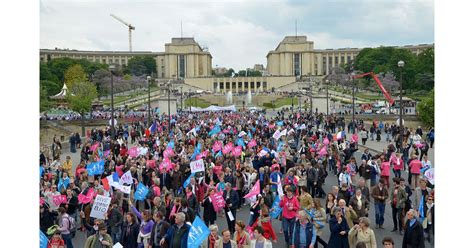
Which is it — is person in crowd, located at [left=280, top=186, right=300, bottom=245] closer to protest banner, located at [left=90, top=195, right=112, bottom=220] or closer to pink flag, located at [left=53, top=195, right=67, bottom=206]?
protest banner, located at [left=90, top=195, right=112, bottom=220]

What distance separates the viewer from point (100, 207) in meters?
10.4

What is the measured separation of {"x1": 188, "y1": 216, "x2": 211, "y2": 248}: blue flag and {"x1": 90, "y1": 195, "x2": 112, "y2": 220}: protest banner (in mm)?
2354

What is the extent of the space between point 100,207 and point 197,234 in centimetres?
258

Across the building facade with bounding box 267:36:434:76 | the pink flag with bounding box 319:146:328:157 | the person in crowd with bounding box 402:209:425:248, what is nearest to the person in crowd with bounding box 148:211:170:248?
the person in crowd with bounding box 402:209:425:248

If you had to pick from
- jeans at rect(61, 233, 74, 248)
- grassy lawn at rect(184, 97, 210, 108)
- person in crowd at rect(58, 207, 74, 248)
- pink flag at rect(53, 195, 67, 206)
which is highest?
grassy lawn at rect(184, 97, 210, 108)

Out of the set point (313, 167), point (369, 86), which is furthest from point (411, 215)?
point (369, 86)

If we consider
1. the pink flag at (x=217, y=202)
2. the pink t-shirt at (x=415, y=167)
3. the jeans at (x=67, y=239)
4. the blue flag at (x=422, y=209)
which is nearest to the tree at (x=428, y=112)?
the pink t-shirt at (x=415, y=167)

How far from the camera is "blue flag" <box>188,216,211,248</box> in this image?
28.0 feet

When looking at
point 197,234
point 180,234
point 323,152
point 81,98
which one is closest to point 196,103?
point 81,98

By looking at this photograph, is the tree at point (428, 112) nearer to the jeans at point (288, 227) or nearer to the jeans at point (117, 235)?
the jeans at point (288, 227)

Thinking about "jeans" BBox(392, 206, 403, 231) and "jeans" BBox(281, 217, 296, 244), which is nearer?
"jeans" BBox(281, 217, 296, 244)

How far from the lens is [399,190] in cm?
1192

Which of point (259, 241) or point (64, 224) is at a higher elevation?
point (259, 241)

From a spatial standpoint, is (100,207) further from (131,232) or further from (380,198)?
(380,198)
